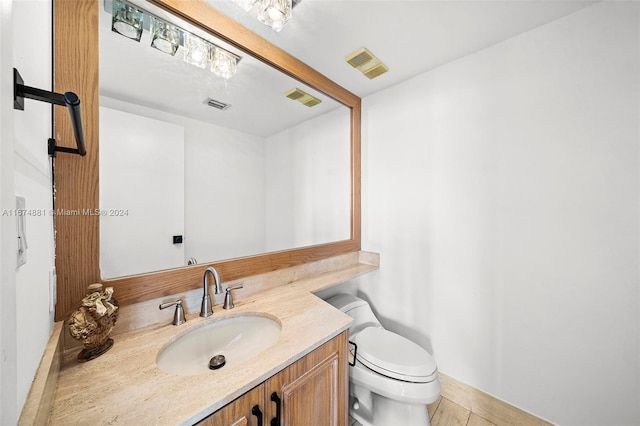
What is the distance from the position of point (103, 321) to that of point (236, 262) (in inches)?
20.3

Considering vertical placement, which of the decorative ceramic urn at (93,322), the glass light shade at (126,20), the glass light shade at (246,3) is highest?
the glass light shade at (246,3)

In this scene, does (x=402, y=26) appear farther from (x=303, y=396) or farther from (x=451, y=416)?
(x=451, y=416)

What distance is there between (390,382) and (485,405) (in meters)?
0.72

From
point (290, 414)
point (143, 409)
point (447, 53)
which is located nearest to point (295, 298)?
point (290, 414)

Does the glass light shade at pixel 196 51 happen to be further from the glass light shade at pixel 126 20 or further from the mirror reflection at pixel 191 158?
the glass light shade at pixel 126 20

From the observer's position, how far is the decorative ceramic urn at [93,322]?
0.64 metres

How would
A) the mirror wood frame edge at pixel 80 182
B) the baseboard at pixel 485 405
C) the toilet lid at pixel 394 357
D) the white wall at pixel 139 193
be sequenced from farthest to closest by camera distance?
the baseboard at pixel 485 405 < the toilet lid at pixel 394 357 < the white wall at pixel 139 193 < the mirror wood frame edge at pixel 80 182

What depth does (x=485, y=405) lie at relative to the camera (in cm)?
128

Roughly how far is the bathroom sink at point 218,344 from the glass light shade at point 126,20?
1235 millimetres

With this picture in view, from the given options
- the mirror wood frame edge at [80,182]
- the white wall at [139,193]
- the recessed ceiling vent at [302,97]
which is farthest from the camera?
the recessed ceiling vent at [302,97]

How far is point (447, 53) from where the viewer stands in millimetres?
1363

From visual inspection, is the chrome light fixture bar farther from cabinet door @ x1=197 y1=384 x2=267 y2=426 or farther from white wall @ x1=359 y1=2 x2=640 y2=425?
cabinet door @ x1=197 y1=384 x2=267 y2=426

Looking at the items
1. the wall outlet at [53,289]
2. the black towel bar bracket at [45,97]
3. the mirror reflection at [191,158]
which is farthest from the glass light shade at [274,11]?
the wall outlet at [53,289]

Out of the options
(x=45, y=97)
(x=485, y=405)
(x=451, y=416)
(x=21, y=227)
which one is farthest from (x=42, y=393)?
(x=485, y=405)
